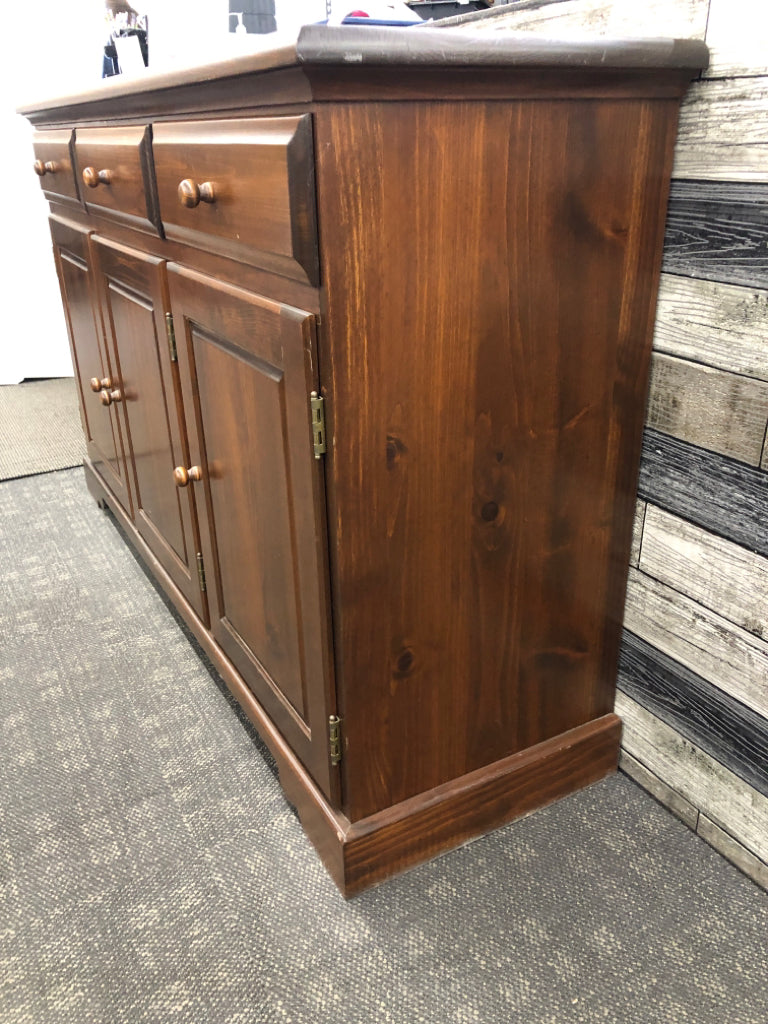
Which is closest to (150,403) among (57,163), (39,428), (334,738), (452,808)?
(57,163)

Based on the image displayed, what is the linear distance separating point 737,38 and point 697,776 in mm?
865

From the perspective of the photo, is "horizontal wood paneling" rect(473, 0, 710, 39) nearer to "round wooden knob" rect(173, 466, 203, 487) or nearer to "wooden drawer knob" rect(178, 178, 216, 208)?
"wooden drawer knob" rect(178, 178, 216, 208)

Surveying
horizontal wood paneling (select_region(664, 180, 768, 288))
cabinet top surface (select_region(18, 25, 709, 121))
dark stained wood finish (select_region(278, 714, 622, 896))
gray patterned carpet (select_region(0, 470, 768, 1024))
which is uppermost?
cabinet top surface (select_region(18, 25, 709, 121))

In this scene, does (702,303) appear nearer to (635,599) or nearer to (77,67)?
(635,599)

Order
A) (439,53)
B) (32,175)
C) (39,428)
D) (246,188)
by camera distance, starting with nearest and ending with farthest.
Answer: (439,53) < (246,188) < (39,428) < (32,175)

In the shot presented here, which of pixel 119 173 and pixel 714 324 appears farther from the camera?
pixel 119 173

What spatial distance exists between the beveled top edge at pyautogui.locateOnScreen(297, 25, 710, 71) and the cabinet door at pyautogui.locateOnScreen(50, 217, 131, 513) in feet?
3.25

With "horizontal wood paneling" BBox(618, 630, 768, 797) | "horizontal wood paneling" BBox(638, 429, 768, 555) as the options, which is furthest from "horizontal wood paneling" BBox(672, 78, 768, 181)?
"horizontal wood paneling" BBox(618, 630, 768, 797)

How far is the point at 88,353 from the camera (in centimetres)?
173

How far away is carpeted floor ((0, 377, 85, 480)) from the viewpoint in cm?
234

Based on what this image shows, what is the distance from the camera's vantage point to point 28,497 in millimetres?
2137

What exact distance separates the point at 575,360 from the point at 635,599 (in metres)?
0.37

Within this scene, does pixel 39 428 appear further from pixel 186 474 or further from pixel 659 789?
pixel 659 789

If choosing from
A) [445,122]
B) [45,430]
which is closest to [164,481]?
[445,122]
